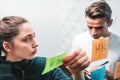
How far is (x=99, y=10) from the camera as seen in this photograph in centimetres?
109

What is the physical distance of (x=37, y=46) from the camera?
0.88 metres

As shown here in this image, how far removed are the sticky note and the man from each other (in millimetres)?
25

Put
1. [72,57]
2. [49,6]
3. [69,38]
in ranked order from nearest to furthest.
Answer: [72,57], [49,6], [69,38]

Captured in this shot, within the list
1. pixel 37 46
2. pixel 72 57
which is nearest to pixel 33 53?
pixel 37 46

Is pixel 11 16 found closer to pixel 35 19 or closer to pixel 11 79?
pixel 35 19

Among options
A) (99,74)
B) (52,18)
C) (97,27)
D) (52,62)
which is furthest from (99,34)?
(52,62)

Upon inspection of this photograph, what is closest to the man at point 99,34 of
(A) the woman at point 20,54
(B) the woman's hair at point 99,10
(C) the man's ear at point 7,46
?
(B) the woman's hair at point 99,10

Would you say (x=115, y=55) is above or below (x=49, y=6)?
below

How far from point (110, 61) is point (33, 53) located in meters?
0.46

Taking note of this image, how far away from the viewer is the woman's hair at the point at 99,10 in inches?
42.1

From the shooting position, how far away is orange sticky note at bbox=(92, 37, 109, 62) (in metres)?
1.08

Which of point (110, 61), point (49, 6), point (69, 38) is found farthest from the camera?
point (110, 61)

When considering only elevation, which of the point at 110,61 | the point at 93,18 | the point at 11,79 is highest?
the point at 93,18

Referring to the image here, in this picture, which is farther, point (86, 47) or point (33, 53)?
point (86, 47)
